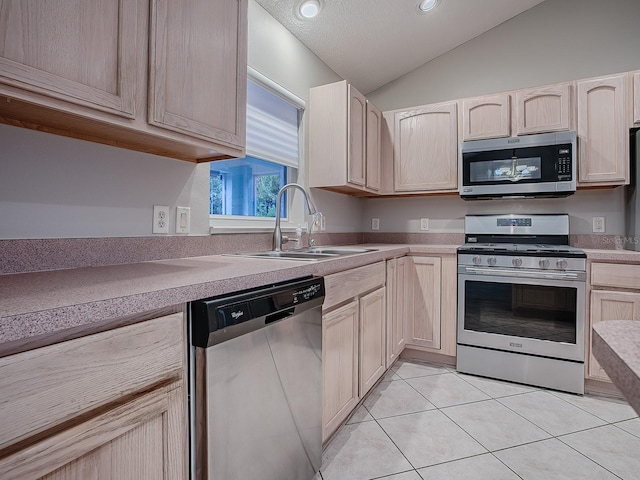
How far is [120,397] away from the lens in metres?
0.74

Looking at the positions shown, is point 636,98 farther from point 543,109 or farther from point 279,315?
point 279,315

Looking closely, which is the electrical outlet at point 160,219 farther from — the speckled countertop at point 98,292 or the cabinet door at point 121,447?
the cabinet door at point 121,447

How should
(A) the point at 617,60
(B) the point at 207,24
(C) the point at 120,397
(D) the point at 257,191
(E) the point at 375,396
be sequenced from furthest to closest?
1. (A) the point at 617,60
2. (D) the point at 257,191
3. (E) the point at 375,396
4. (B) the point at 207,24
5. (C) the point at 120,397

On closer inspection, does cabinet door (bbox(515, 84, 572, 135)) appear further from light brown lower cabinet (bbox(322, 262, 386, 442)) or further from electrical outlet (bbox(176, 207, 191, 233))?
electrical outlet (bbox(176, 207, 191, 233))

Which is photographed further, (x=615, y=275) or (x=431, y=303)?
(x=431, y=303)

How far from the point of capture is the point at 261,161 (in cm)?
235

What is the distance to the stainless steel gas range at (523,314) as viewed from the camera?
89.5 inches

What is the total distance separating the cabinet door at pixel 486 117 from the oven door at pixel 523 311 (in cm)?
108

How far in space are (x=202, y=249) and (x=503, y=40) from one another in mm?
3080

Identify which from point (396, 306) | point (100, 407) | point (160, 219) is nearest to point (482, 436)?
point (396, 306)

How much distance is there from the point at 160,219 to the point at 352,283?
95 centimetres

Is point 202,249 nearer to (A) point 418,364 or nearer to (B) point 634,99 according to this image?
(A) point 418,364

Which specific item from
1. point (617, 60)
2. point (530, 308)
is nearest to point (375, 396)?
point (530, 308)

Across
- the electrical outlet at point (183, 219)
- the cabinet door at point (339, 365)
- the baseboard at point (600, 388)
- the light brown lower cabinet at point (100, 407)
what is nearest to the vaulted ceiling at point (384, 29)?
the electrical outlet at point (183, 219)
